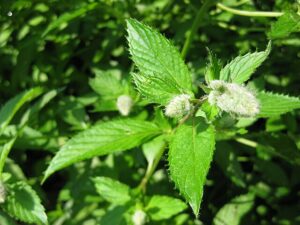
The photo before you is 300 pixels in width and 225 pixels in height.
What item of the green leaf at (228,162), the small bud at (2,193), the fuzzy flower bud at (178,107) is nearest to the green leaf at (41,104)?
the small bud at (2,193)

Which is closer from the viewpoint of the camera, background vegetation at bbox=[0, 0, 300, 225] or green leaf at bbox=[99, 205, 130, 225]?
green leaf at bbox=[99, 205, 130, 225]

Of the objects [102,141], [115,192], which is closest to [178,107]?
[102,141]

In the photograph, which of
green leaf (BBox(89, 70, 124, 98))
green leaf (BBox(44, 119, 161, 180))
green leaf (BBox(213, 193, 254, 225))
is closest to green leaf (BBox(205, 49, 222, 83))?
green leaf (BBox(44, 119, 161, 180))

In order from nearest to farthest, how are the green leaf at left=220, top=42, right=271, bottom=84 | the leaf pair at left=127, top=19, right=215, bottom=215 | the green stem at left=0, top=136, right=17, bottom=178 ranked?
1. the leaf pair at left=127, top=19, right=215, bottom=215
2. the green leaf at left=220, top=42, right=271, bottom=84
3. the green stem at left=0, top=136, right=17, bottom=178

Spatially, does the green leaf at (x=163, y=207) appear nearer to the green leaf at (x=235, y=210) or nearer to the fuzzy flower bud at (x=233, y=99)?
the green leaf at (x=235, y=210)

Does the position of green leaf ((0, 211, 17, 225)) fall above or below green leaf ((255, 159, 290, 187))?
above

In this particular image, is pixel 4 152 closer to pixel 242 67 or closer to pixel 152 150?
pixel 152 150

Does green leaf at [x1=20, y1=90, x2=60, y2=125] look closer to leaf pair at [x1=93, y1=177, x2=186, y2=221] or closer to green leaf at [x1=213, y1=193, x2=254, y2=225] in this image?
leaf pair at [x1=93, y1=177, x2=186, y2=221]
